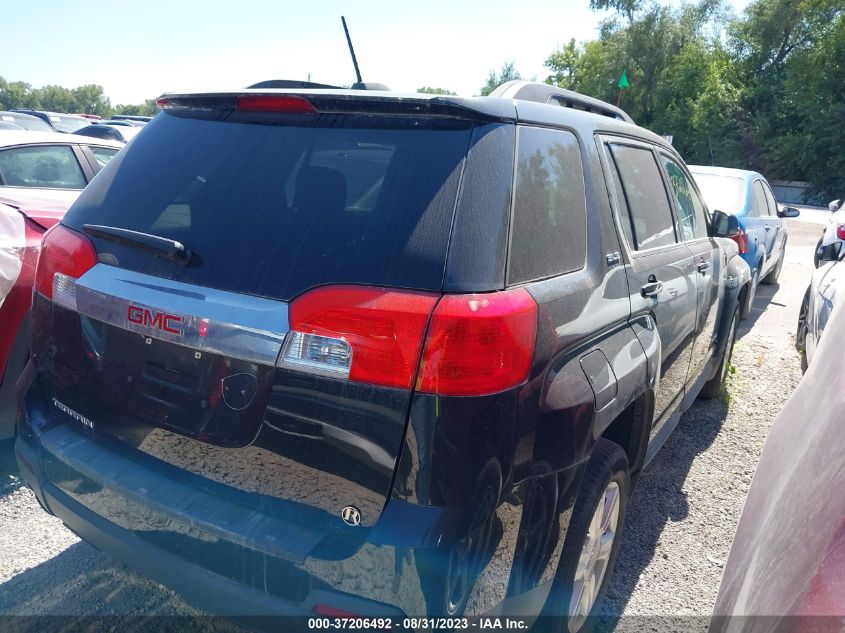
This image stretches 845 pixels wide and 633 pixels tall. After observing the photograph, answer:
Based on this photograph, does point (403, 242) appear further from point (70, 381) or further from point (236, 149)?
point (70, 381)

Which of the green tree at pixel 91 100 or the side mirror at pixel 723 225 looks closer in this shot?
the side mirror at pixel 723 225

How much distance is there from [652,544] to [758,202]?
6.47 meters

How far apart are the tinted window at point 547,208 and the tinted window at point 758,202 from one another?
6488 mm

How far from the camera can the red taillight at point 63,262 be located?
7.21 feet

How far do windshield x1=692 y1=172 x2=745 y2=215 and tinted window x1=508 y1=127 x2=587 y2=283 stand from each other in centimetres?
576

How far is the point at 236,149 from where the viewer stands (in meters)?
2.17

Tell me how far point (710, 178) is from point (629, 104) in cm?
4177

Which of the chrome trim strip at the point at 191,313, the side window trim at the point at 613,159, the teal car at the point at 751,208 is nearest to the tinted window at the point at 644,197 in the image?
the side window trim at the point at 613,159

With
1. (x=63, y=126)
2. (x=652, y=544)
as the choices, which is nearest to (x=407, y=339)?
(x=652, y=544)

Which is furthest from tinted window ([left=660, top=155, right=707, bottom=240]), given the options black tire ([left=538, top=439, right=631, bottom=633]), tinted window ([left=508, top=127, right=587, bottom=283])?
black tire ([left=538, top=439, right=631, bottom=633])

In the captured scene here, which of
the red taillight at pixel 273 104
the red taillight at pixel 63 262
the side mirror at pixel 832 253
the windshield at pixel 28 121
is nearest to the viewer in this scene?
the red taillight at pixel 273 104

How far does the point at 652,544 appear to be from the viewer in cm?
333

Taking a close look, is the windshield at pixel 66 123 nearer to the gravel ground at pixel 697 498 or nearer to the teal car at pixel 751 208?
the teal car at pixel 751 208

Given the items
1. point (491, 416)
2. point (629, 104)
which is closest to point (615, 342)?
point (491, 416)
